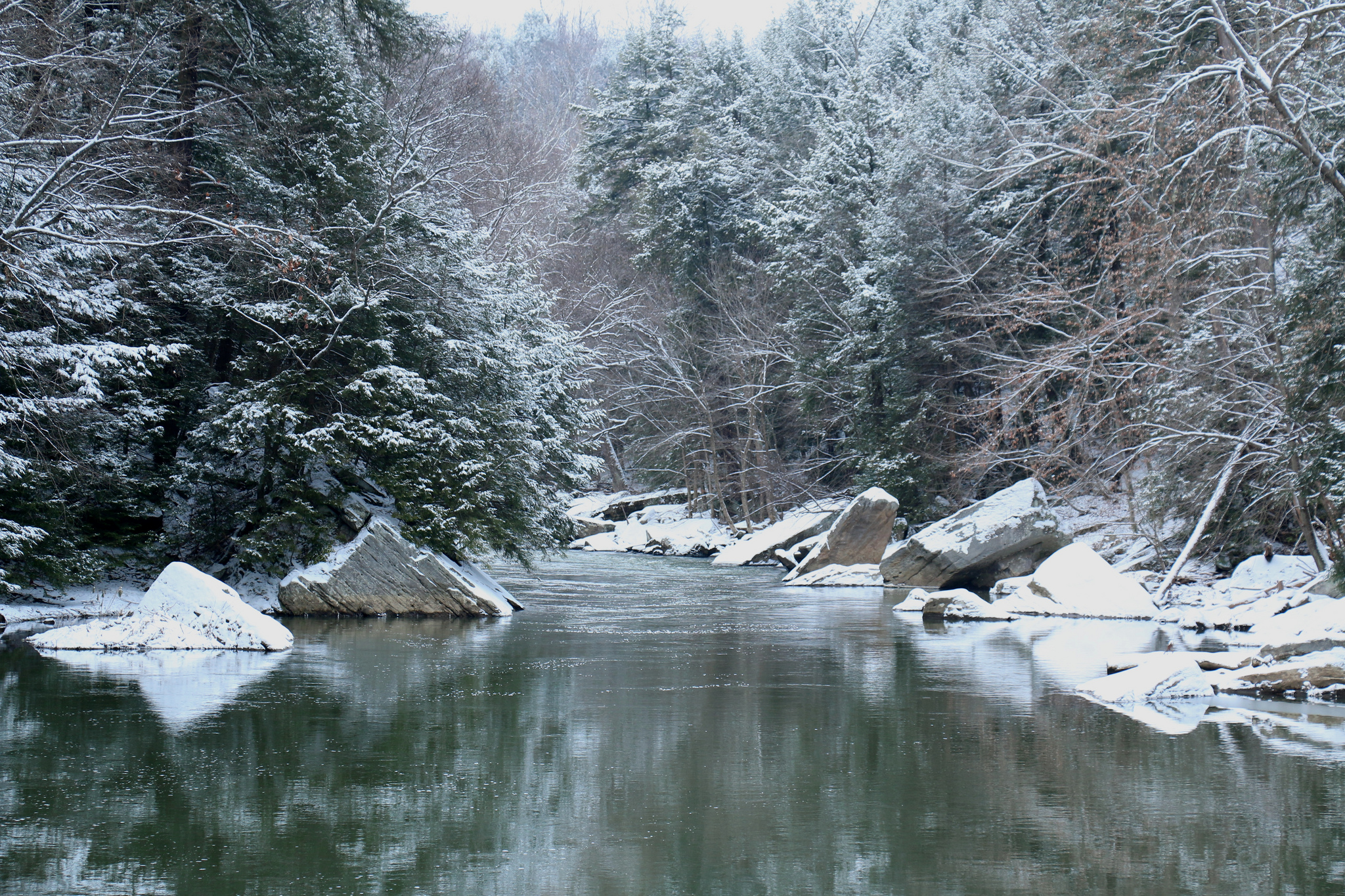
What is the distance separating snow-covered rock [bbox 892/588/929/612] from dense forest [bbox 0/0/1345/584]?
3.01 meters

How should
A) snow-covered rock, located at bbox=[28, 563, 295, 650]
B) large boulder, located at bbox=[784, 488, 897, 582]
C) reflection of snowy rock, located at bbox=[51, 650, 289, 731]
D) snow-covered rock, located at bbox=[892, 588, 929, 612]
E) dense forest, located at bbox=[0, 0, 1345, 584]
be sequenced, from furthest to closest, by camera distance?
large boulder, located at bbox=[784, 488, 897, 582] < snow-covered rock, located at bbox=[892, 588, 929, 612] < dense forest, located at bbox=[0, 0, 1345, 584] < snow-covered rock, located at bbox=[28, 563, 295, 650] < reflection of snowy rock, located at bbox=[51, 650, 289, 731]

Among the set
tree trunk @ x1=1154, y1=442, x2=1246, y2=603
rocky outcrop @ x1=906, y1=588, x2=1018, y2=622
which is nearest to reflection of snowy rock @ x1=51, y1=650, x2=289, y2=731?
rocky outcrop @ x1=906, y1=588, x2=1018, y2=622

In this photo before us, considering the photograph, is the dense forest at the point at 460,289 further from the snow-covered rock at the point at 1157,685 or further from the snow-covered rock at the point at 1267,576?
the snow-covered rock at the point at 1157,685

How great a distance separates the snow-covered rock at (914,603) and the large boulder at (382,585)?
595 cm

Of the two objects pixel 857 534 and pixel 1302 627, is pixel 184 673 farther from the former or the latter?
pixel 857 534

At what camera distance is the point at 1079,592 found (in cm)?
1800

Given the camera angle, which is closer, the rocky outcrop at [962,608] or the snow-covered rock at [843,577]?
the rocky outcrop at [962,608]

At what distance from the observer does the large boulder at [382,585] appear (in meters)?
16.7

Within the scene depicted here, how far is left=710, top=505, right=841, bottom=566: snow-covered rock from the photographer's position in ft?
97.3

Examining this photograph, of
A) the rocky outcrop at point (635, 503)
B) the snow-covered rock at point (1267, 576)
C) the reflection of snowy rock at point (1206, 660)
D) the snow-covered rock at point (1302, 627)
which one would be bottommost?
the reflection of snowy rock at point (1206, 660)

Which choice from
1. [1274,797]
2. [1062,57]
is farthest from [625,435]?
[1274,797]

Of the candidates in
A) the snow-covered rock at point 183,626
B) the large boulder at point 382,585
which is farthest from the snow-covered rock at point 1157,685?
the large boulder at point 382,585

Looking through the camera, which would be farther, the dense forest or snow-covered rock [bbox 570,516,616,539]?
snow-covered rock [bbox 570,516,616,539]

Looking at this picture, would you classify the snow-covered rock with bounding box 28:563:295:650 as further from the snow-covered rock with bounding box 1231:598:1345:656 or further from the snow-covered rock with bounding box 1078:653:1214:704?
the snow-covered rock with bounding box 1231:598:1345:656
